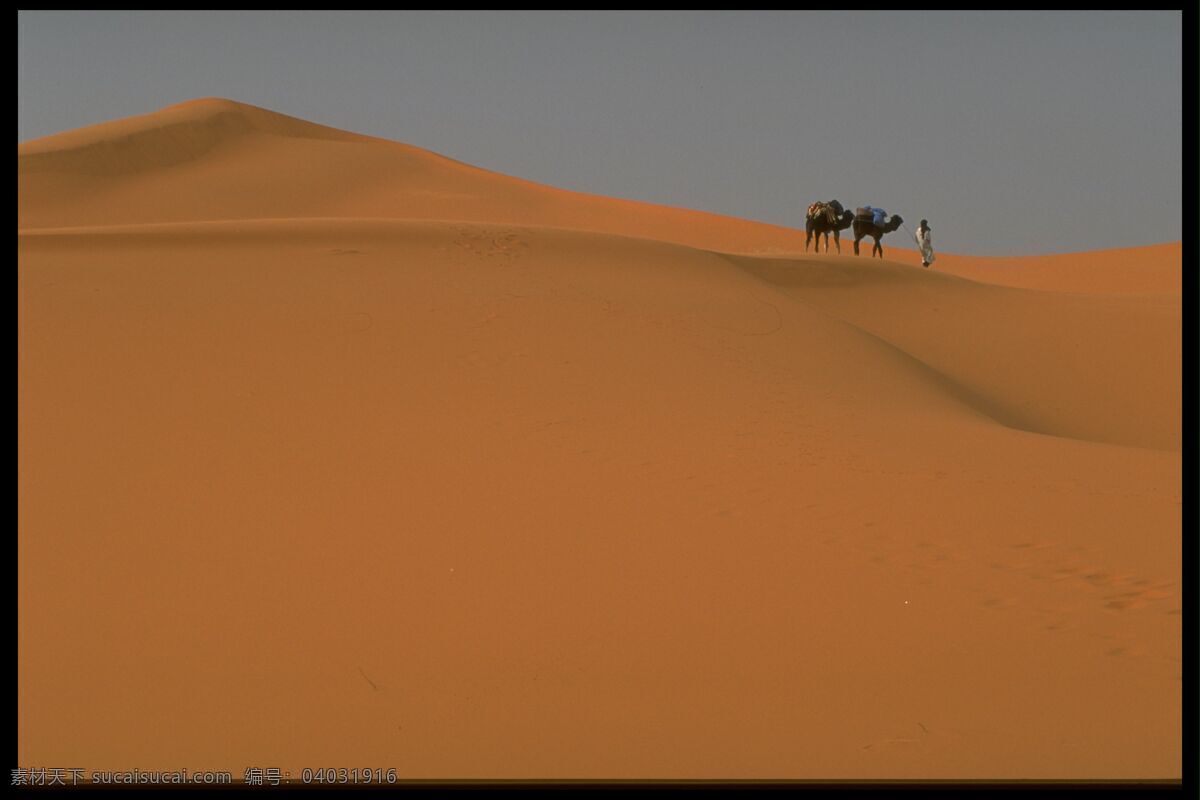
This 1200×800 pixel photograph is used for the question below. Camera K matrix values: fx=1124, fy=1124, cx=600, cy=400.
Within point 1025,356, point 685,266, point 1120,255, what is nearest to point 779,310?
point 685,266

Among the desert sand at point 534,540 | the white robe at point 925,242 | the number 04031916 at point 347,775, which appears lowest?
the number 04031916 at point 347,775

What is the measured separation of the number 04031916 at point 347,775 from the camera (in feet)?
13.3

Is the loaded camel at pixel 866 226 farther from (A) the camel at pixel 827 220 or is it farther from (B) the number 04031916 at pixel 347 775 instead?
(B) the number 04031916 at pixel 347 775

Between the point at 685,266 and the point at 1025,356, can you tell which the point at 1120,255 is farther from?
the point at 685,266

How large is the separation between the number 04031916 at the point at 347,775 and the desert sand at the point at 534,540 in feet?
0.23

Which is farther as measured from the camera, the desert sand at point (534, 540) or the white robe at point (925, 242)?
the white robe at point (925, 242)

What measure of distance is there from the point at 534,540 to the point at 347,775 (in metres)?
2.42

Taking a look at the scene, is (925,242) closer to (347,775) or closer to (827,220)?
(827,220)

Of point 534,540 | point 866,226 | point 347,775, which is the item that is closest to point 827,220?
point 866,226

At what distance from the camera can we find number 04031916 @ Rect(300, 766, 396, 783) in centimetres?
405

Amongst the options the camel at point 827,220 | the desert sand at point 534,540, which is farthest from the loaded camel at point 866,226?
the desert sand at point 534,540

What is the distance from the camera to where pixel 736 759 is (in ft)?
13.7

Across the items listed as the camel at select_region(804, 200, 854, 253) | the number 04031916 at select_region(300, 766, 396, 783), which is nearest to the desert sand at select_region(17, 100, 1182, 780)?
the number 04031916 at select_region(300, 766, 396, 783)

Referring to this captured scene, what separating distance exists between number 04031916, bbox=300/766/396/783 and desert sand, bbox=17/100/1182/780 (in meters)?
0.07
